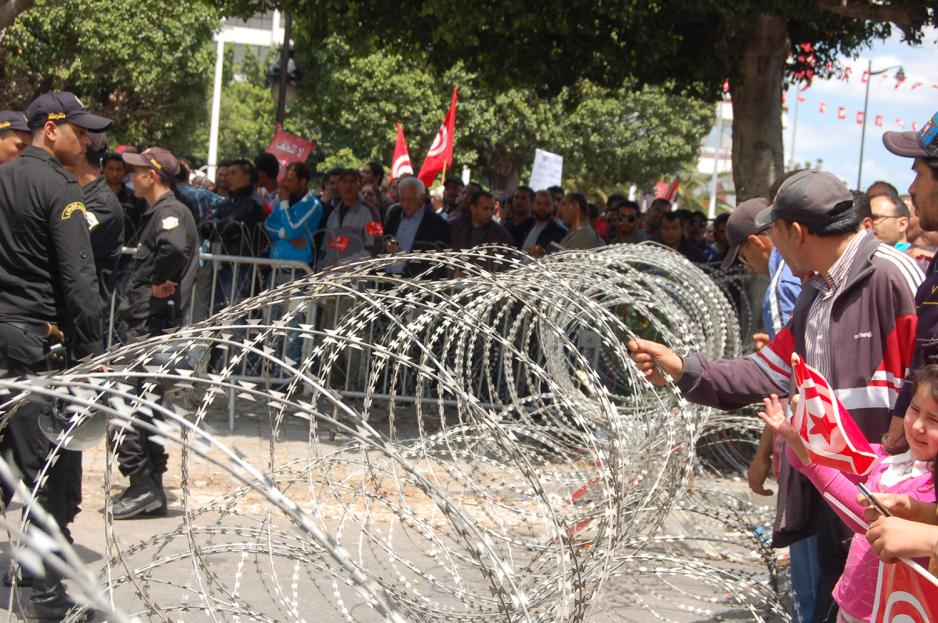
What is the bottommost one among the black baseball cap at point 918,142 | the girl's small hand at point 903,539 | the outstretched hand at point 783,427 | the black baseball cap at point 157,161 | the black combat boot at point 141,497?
the black combat boot at point 141,497

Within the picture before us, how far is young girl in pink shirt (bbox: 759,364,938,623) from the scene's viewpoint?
2.87 meters

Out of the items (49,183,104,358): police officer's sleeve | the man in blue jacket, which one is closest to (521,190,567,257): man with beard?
the man in blue jacket

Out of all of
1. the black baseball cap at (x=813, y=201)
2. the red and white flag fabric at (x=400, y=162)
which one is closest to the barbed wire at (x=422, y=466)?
the black baseball cap at (x=813, y=201)

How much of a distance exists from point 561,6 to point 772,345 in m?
6.34

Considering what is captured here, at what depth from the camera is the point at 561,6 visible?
9.78 m

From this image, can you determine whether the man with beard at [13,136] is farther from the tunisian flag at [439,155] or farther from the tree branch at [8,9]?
the tunisian flag at [439,155]

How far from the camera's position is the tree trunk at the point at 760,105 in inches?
392

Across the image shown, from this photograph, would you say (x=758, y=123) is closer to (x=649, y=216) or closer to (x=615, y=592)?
(x=649, y=216)

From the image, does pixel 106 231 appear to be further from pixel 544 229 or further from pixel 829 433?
pixel 544 229

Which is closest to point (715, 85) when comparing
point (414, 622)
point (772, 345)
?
point (772, 345)

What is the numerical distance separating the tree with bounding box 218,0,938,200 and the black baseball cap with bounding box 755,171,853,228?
5.92 m

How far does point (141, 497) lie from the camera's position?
648 centimetres

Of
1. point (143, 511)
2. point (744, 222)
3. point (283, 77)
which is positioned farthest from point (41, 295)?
point (283, 77)

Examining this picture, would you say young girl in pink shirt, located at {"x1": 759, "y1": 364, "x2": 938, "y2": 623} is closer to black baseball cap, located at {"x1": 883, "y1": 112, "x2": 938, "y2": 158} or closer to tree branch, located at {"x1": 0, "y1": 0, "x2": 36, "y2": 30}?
black baseball cap, located at {"x1": 883, "y1": 112, "x2": 938, "y2": 158}
